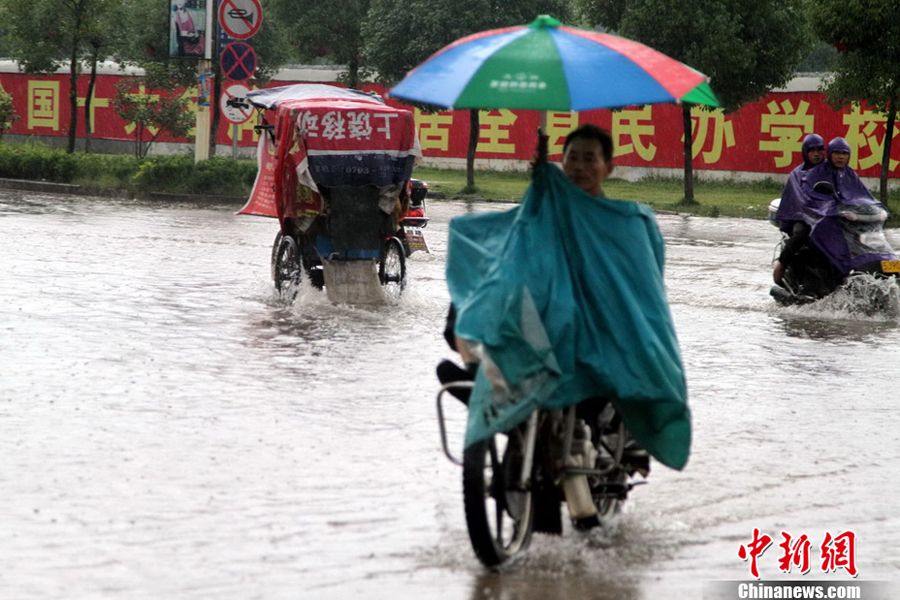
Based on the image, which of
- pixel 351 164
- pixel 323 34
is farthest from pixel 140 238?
pixel 323 34

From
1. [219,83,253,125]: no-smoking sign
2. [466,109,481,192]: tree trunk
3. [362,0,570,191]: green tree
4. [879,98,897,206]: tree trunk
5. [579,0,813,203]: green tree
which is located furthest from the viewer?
[362,0,570,191]: green tree

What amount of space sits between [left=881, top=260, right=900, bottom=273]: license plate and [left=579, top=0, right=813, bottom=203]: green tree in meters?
15.3

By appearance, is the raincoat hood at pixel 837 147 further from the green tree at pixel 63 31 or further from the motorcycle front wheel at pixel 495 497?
the green tree at pixel 63 31

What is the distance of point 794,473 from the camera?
745cm

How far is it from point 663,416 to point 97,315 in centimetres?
719

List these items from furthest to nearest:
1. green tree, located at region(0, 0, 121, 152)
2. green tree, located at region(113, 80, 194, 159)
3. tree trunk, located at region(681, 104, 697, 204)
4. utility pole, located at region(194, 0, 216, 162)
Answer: green tree, located at region(113, 80, 194, 159) < green tree, located at region(0, 0, 121, 152) < tree trunk, located at region(681, 104, 697, 204) < utility pole, located at region(194, 0, 216, 162)

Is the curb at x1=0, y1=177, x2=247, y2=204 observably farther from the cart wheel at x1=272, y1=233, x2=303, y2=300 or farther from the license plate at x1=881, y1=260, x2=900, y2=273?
the license plate at x1=881, y1=260, x2=900, y2=273

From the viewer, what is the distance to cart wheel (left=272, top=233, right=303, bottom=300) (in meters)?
13.8

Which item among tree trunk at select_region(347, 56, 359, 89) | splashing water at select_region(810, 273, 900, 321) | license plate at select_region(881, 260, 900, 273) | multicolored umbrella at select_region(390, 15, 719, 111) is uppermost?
tree trunk at select_region(347, 56, 359, 89)

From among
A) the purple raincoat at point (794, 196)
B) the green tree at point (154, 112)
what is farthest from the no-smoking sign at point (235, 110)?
the green tree at point (154, 112)

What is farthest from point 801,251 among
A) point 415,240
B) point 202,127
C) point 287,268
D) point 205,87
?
point 202,127

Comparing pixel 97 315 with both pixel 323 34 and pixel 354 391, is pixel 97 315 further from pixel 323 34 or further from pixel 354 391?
pixel 323 34

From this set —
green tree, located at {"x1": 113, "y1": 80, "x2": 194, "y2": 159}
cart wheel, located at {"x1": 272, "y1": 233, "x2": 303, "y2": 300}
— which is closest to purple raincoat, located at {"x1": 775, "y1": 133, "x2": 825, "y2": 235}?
cart wheel, located at {"x1": 272, "y1": 233, "x2": 303, "y2": 300}

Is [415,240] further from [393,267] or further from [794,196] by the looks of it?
[794,196]
